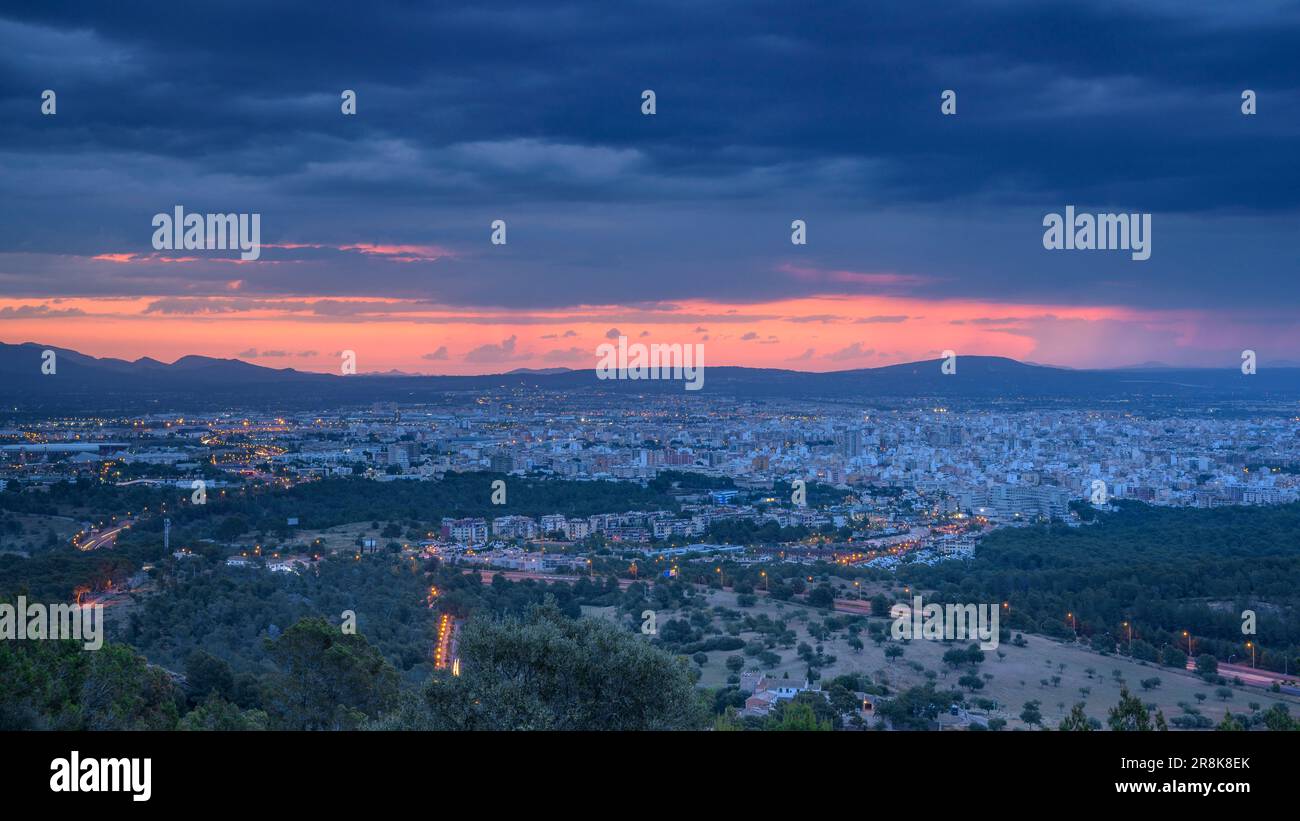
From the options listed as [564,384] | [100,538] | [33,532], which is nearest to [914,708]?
[100,538]

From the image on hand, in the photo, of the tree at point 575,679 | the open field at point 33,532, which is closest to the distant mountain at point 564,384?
the open field at point 33,532

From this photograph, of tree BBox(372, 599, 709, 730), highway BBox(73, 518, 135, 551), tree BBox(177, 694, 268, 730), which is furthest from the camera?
highway BBox(73, 518, 135, 551)

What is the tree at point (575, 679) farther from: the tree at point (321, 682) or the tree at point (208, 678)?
the tree at point (208, 678)

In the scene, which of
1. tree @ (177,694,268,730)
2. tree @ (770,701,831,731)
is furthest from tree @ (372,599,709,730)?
tree @ (177,694,268,730)

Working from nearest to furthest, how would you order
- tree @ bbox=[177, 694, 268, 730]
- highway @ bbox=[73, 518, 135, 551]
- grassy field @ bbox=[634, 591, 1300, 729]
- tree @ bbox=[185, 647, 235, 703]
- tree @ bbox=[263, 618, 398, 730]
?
tree @ bbox=[177, 694, 268, 730]
tree @ bbox=[263, 618, 398, 730]
tree @ bbox=[185, 647, 235, 703]
grassy field @ bbox=[634, 591, 1300, 729]
highway @ bbox=[73, 518, 135, 551]

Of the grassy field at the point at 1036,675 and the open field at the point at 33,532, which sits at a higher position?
the open field at the point at 33,532

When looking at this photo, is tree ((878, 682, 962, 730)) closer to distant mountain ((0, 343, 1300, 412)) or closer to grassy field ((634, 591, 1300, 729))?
grassy field ((634, 591, 1300, 729))
